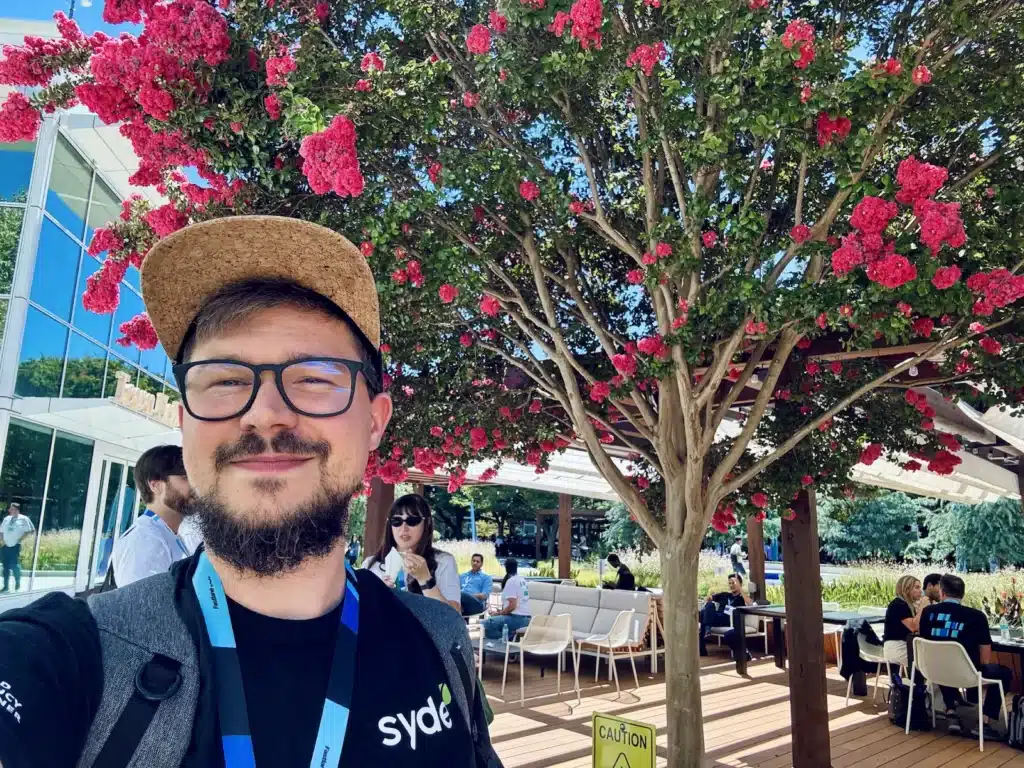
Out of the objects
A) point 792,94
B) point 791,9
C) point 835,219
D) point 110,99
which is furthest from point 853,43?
point 110,99

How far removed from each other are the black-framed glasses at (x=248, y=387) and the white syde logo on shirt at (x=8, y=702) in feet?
1.22

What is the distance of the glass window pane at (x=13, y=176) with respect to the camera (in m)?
11.4

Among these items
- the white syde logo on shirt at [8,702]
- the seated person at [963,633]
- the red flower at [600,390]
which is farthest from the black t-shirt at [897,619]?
the white syde logo on shirt at [8,702]

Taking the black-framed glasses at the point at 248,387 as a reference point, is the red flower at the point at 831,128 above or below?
above

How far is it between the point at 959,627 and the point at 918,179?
5.35m

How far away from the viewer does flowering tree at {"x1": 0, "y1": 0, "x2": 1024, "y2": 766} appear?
3.21 meters

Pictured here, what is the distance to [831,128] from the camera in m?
3.21

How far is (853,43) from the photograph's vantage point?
13.3 ft

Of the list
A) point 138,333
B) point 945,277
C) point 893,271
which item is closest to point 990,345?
point 945,277

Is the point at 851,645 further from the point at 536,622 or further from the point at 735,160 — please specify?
the point at 735,160

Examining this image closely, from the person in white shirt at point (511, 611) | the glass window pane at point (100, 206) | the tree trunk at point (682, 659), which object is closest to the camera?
the tree trunk at point (682, 659)

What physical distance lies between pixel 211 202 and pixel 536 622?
654cm

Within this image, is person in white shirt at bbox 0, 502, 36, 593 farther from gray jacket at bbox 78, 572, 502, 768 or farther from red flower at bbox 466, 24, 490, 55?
gray jacket at bbox 78, 572, 502, 768

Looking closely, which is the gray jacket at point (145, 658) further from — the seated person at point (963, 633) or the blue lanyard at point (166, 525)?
the seated person at point (963, 633)
